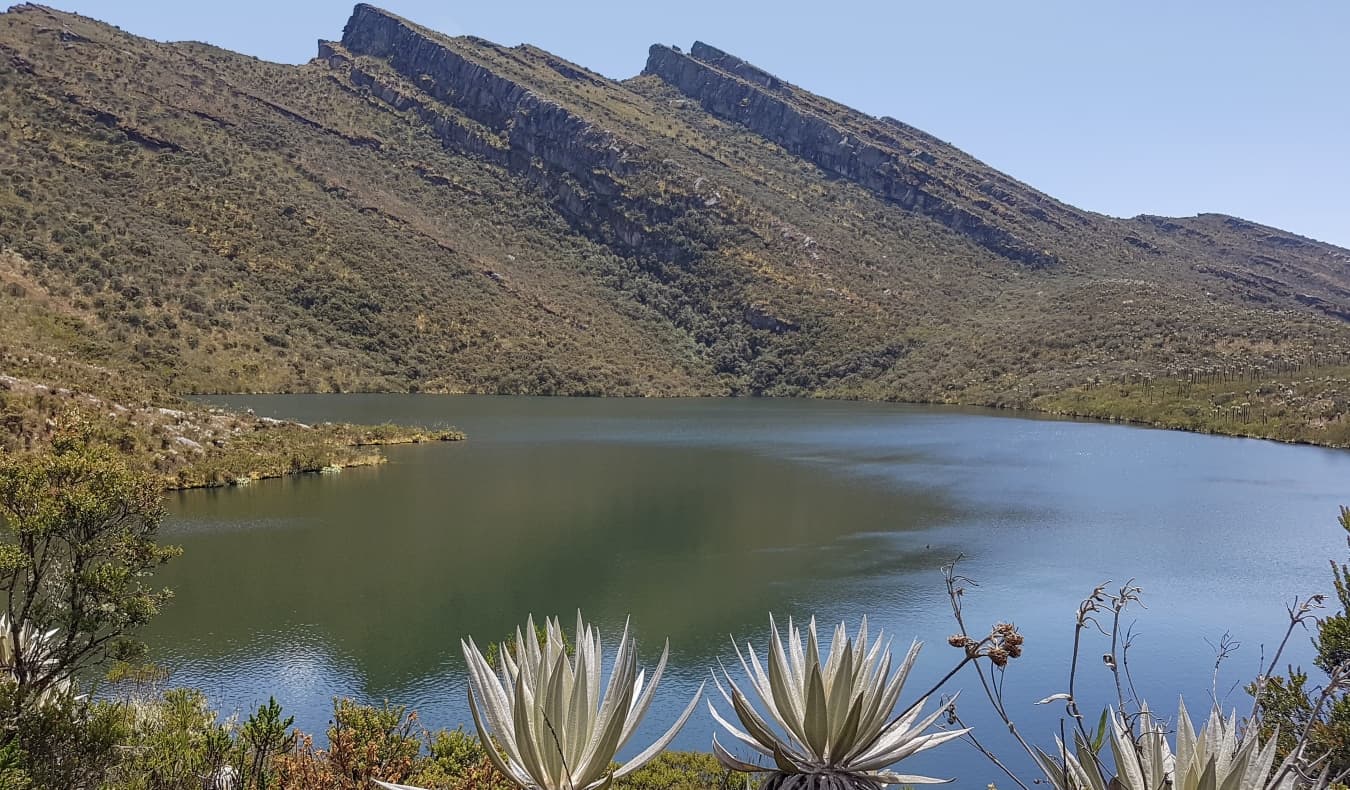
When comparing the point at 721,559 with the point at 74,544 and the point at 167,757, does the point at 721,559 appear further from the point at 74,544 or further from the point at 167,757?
the point at 74,544

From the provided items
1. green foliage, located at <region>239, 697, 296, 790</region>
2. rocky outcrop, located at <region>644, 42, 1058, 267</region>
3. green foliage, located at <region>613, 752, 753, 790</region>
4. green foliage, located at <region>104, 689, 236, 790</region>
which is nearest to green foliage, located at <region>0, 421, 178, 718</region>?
green foliage, located at <region>104, 689, 236, 790</region>

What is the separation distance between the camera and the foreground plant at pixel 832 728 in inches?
130

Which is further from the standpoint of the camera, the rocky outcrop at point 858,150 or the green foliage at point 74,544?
the rocky outcrop at point 858,150

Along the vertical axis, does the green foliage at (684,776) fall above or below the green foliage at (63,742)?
below

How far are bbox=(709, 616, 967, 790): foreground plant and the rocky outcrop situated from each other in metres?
110

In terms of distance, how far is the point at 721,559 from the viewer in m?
18.6

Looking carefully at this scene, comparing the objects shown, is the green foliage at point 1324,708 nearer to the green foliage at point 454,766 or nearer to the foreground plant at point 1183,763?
the foreground plant at point 1183,763

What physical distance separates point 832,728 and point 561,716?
1.09m

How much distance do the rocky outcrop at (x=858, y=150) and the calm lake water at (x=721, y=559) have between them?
82602mm

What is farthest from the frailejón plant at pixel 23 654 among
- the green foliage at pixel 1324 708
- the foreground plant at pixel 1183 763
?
the green foliage at pixel 1324 708

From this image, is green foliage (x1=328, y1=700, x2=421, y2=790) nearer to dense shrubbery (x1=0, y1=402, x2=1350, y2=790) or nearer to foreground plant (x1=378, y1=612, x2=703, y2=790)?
dense shrubbery (x1=0, y1=402, x2=1350, y2=790)

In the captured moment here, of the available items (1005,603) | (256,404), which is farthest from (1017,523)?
(256,404)

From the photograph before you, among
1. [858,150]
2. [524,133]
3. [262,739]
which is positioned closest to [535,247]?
[524,133]

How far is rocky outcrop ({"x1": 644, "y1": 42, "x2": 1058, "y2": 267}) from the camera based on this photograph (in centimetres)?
11438
